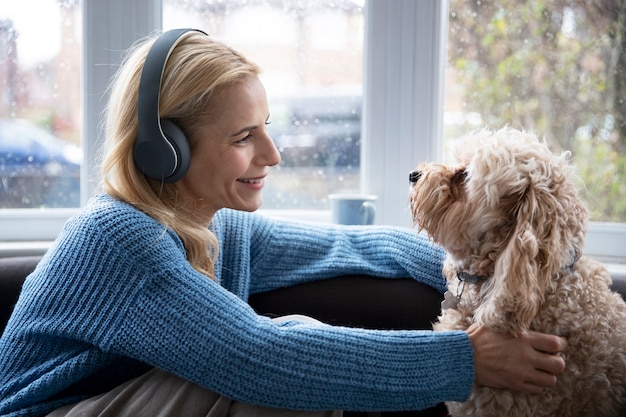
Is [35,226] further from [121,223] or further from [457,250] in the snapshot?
[457,250]

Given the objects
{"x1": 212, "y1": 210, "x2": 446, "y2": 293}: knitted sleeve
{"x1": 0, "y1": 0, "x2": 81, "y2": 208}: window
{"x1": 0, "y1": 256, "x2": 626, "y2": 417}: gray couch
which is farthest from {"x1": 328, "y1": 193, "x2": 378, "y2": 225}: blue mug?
{"x1": 0, "y1": 0, "x2": 81, "y2": 208}: window

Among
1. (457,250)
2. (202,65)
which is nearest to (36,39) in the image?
(202,65)

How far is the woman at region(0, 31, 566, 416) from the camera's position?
1227 mm

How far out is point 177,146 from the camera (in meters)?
1.38

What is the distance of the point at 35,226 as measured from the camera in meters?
2.30

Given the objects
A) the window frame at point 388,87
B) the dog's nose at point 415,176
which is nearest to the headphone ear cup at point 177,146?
the dog's nose at point 415,176

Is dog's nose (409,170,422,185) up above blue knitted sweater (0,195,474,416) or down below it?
above

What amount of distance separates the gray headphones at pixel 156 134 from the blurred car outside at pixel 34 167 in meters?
1.06

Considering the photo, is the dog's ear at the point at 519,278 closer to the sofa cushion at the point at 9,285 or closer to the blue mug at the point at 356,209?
the blue mug at the point at 356,209

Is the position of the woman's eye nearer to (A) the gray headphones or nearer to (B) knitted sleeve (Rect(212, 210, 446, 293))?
(A) the gray headphones

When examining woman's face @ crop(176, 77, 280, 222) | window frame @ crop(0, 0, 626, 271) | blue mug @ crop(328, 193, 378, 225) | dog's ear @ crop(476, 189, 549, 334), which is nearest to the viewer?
dog's ear @ crop(476, 189, 549, 334)

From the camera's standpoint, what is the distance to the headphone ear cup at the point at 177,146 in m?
1.38

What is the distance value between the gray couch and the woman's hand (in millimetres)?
404

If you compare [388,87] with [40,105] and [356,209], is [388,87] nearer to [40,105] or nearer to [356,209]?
[356,209]
